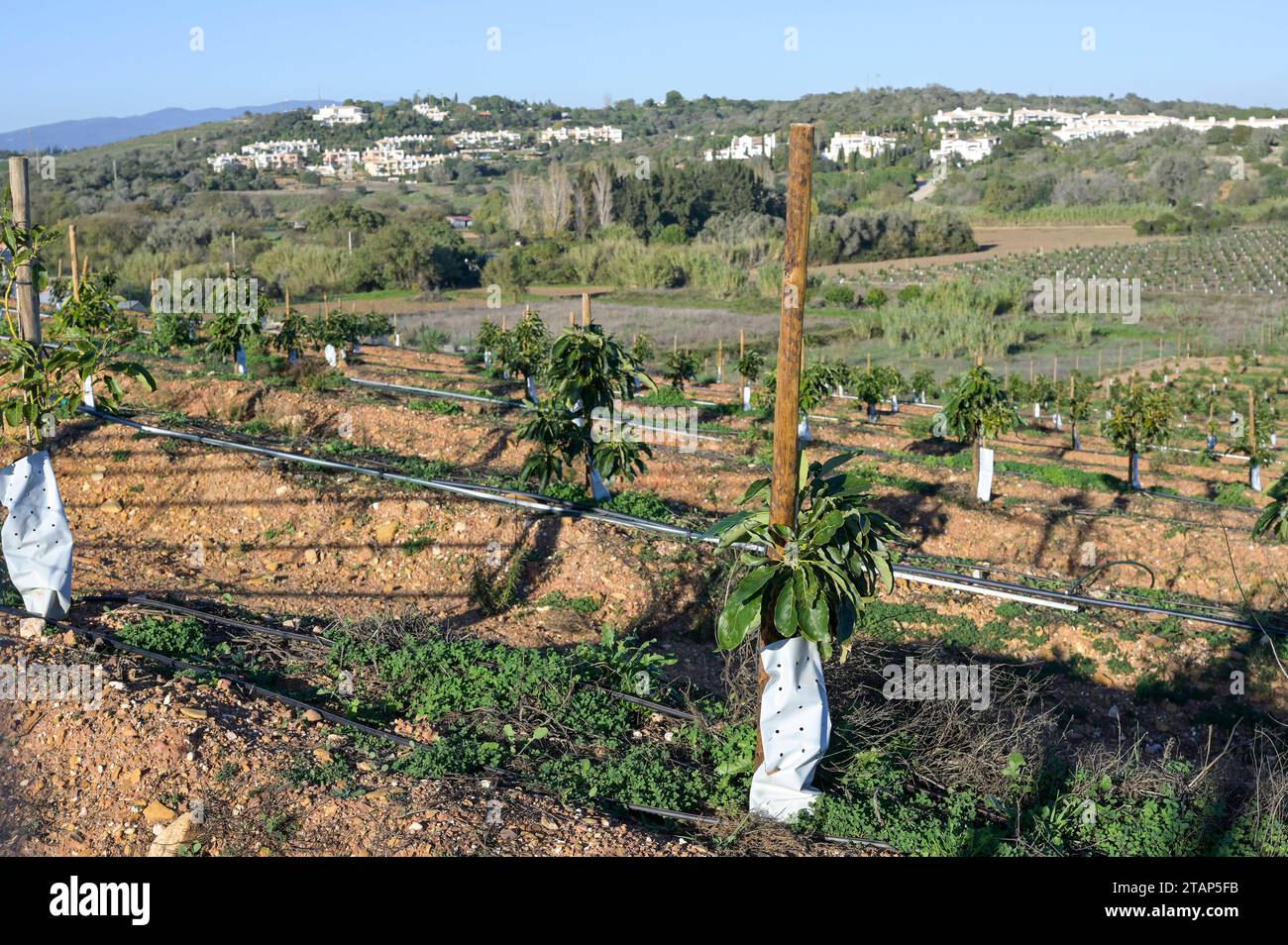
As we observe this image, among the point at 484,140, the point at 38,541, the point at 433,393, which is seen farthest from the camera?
the point at 484,140

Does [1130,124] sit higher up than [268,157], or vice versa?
[1130,124]

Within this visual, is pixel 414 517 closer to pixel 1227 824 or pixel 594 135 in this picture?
pixel 1227 824

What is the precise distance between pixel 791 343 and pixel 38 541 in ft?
16.8

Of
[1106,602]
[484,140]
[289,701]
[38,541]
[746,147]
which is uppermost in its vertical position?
[484,140]

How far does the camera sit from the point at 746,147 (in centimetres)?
11456

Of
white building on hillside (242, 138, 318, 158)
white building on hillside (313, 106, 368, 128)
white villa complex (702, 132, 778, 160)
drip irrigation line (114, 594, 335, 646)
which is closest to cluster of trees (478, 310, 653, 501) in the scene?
drip irrigation line (114, 594, 335, 646)

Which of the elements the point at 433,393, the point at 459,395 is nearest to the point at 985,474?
the point at 459,395

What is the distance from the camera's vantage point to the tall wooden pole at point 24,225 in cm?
904

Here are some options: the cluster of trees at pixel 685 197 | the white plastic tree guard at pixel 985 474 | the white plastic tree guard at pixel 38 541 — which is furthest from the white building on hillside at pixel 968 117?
the white plastic tree guard at pixel 38 541

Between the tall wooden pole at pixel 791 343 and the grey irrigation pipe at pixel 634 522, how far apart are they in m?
3.96

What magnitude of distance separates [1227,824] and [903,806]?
1.85 meters

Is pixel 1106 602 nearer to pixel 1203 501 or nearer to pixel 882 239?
pixel 1203 501

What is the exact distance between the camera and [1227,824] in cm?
631

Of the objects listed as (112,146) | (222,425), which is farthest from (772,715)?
(112,146)
